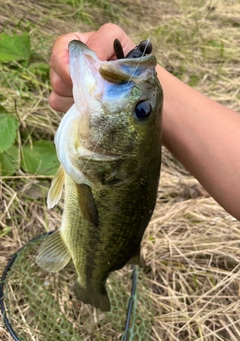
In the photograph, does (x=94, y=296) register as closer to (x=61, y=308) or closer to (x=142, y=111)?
(x=61, y=308)

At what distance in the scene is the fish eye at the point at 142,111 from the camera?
4.27ft

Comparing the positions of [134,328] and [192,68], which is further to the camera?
[192,68]

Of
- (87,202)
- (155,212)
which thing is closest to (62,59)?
(87,202)

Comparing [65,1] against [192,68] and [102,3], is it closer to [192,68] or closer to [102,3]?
[102,3]

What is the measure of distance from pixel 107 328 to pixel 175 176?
4.44 feet

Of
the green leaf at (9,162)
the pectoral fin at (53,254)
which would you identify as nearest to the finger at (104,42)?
the pectoral fin at (53,254)

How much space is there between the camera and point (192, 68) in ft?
14.3

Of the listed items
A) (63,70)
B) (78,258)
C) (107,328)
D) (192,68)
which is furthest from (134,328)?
(192,68)

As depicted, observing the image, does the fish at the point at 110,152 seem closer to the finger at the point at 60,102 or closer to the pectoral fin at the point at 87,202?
the pectoral fin at the point at 87,202

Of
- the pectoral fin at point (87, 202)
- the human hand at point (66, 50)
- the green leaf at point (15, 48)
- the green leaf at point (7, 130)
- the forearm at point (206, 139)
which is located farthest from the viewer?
the green leaf at point (15, 48)

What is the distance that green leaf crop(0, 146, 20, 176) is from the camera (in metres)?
2.59

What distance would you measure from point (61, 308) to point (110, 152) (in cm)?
129

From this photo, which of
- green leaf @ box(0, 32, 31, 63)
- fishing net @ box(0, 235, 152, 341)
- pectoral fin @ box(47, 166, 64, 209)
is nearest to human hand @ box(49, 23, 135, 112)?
pectoral fin @ box(47, 166, 64, 209)

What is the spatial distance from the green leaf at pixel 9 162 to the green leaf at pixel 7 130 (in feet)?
0.70
